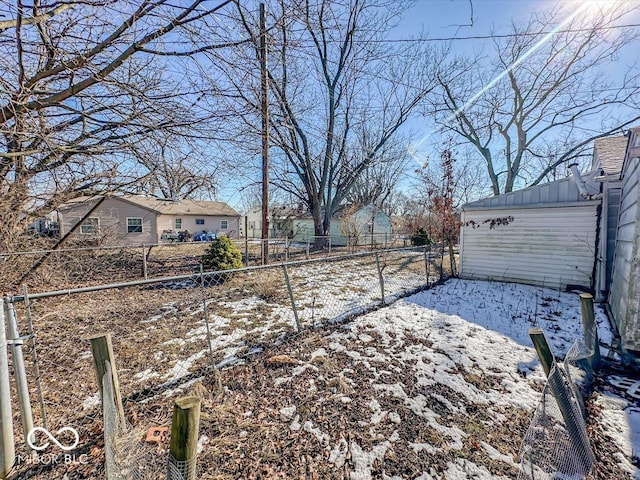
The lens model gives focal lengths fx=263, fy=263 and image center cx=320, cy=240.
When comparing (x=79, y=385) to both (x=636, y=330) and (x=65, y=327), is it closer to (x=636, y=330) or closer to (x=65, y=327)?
(x=65, y=327)

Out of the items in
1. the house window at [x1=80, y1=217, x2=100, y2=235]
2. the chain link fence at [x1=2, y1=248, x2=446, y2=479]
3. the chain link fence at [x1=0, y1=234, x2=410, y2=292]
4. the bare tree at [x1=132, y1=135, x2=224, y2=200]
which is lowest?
the chain link fence at [x1=2, y1=248, x2=446, y2=479]

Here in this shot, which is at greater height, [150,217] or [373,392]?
[150,217]

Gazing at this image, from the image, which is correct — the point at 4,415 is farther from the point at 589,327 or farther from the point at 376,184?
the point at 376,184

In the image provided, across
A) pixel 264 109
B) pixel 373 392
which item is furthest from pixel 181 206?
pixel 373 392

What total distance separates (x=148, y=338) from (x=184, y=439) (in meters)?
3.48

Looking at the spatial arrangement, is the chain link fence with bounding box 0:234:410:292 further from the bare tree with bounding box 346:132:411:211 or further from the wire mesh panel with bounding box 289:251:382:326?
the bare tree with bounding box 346:132:411:211

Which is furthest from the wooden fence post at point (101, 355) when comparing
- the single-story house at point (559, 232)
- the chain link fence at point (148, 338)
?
the single-story house at point (559, 232)

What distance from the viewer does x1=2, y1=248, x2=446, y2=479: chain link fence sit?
1982 millimetres

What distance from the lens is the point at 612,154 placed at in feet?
21.7

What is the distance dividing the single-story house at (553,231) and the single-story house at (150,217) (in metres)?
17.2

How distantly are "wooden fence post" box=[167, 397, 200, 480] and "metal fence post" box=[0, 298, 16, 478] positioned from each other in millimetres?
1504

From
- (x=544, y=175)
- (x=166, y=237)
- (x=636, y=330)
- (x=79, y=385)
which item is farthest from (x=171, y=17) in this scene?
(x=166, y=237)

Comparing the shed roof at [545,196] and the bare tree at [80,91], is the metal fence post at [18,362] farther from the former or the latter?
the shed roof at [545,196]

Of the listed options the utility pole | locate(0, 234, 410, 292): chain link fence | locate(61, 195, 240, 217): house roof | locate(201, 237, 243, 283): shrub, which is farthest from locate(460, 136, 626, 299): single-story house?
locate(61, 195, 240, 217): house roof
